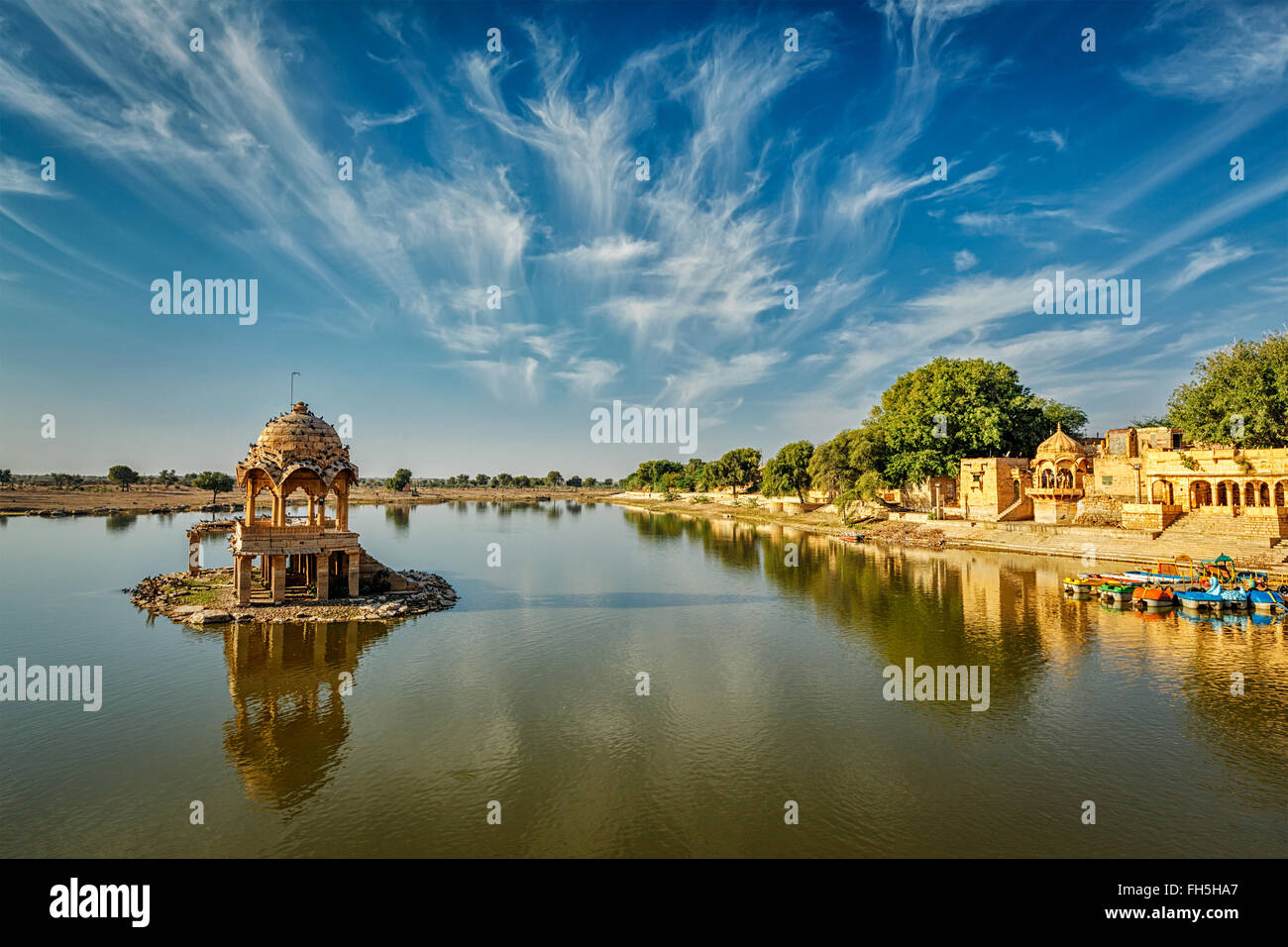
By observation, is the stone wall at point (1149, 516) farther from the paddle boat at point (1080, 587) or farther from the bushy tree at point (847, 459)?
the bushy tree at point (847, 459)

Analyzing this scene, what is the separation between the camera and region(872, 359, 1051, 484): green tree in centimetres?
6700

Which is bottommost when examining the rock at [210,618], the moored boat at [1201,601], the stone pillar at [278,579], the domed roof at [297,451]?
the moored boat at [1201,601]

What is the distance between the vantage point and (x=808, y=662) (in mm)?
24594

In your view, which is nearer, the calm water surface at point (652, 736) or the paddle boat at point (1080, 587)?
the calm water surface at point (652, 736)

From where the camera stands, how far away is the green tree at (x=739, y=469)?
125688 millimetres

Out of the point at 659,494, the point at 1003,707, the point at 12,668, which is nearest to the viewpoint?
→ the point at 1003,707

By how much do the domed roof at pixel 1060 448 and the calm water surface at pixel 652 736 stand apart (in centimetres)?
3231

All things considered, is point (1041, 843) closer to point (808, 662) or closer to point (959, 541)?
point (808, 662)

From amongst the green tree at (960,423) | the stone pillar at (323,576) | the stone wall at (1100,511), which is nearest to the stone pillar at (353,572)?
the stone pillar at (323,576)

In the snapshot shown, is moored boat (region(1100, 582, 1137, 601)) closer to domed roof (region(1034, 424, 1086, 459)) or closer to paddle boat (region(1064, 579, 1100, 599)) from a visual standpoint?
paddle boat (region(1064, 579, 1100, 599))

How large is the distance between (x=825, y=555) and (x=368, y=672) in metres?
43.4

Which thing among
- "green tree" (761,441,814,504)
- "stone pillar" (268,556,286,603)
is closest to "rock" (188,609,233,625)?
"stone pillar" (268,556,286,603)
